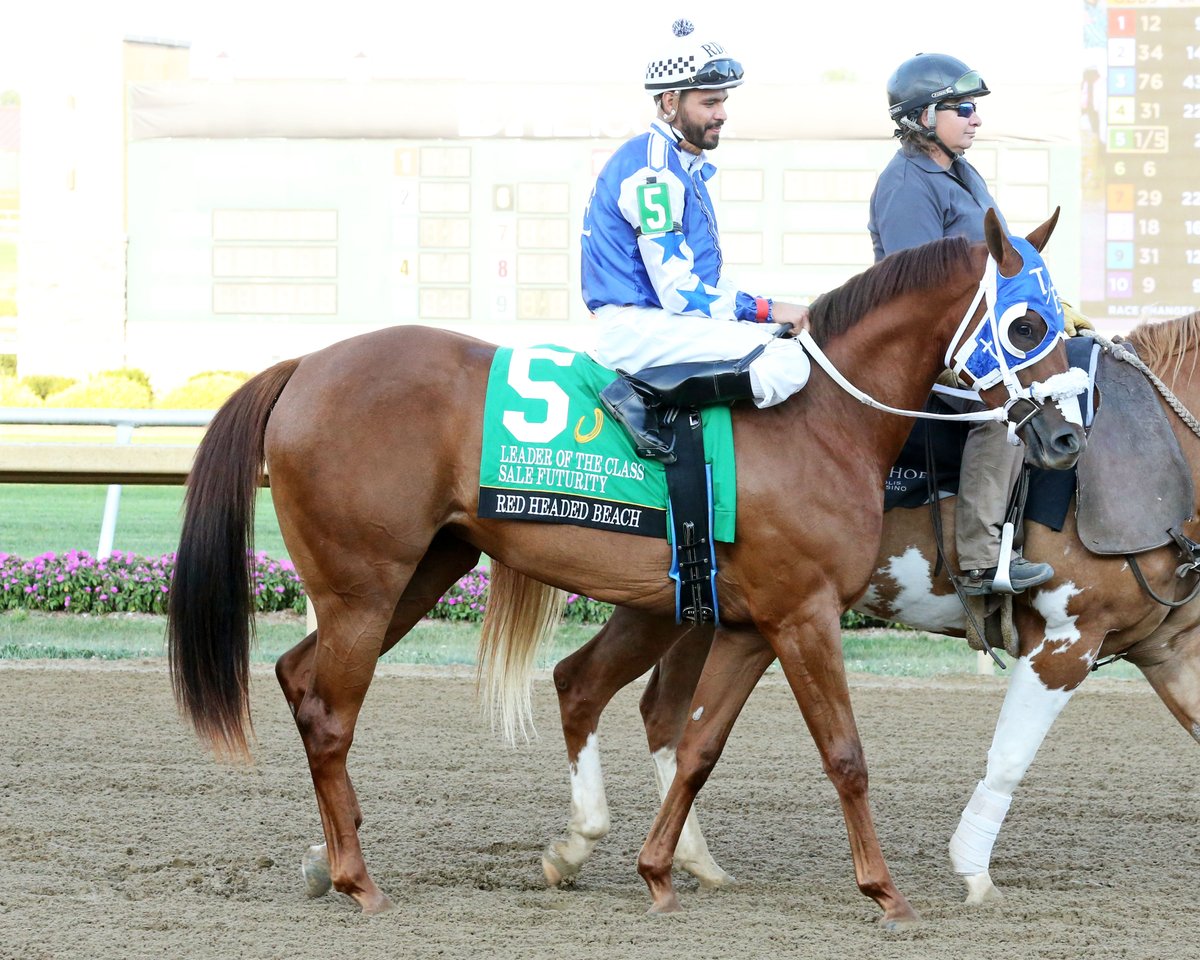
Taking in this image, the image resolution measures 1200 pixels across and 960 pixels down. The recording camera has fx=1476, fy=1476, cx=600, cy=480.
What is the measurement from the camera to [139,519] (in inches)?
509

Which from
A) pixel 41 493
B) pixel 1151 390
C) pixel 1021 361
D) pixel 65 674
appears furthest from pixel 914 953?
pixel 41 493

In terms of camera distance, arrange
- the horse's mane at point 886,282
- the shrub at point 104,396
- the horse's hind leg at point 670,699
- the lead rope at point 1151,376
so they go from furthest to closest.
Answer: the shrub at point 104,396 → the horse's hind leg at point 670,699 → the lead rope at point 1151,376 → the horse's mane at point 886,282

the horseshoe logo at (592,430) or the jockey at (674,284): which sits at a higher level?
the jockey at (674,284)

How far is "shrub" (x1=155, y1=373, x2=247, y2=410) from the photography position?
20.4m

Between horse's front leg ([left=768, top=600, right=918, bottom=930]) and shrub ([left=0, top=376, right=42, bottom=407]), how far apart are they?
19.4 meters

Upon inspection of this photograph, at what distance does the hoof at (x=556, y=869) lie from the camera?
13.0ft

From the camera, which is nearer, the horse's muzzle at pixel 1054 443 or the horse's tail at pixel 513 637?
the horse's muzzle at pixel 1054 443

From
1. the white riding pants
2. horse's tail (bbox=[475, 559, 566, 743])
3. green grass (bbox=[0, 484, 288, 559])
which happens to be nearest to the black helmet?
the white riding pants

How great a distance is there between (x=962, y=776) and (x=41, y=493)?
12.6 metres

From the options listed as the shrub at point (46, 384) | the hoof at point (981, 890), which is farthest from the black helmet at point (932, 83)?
the shrub at point (46, 384)

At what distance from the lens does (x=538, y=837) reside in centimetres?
441

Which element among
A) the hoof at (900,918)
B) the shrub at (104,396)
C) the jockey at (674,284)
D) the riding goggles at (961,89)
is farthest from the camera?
the shrub at (104,396)

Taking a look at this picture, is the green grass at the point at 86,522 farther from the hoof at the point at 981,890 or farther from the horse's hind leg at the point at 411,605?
the hoof at the point at 981,890

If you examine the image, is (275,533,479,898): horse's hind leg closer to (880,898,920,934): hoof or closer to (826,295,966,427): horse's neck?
(826,295,966,427): horse's neck
